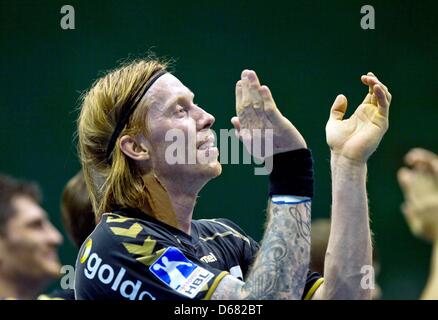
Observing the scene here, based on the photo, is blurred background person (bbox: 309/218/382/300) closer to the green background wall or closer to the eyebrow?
the eyebrow

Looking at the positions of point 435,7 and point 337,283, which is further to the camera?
point 435,7

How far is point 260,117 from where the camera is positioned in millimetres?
2869

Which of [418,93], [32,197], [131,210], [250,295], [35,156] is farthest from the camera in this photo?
[418,93]

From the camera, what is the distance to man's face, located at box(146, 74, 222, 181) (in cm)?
321

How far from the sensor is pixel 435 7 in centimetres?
807

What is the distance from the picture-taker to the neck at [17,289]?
15.0 feet

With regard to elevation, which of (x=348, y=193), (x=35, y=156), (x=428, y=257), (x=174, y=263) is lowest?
(x=428, y=257)

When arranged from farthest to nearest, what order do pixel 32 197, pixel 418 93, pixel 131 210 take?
1. pixel 418 93
2. pixel 32 197
3. pixel 131 210

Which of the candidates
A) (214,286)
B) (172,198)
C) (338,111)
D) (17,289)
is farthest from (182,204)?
(17,289)

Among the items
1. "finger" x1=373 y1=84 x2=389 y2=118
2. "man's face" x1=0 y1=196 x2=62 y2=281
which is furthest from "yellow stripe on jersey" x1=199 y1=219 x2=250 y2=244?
"man's face" x1=0 y1=196 x2=62 y2=281

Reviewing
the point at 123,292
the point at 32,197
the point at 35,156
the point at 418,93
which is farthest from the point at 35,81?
the point at 123,292

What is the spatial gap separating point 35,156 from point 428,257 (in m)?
3.92

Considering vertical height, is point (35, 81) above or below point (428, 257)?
above

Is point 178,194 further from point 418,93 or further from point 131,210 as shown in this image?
point 418,93
